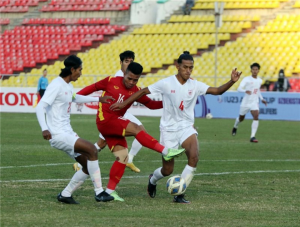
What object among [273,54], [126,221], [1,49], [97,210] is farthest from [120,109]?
[1,49]

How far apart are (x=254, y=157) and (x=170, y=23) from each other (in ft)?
92.8

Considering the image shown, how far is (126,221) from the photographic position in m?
7.48

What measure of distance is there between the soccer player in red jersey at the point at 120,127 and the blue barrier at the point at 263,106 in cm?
1989

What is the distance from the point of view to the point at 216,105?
3062 cm

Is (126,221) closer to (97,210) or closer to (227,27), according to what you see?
(97,210)

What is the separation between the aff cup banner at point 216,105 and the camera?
29.0m

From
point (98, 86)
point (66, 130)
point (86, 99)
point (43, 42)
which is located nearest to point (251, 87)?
point (98, 86)

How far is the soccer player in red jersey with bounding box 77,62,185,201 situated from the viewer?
29.6 ft

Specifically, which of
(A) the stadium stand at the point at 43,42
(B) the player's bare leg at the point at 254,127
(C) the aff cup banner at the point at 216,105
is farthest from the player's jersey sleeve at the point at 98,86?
(A) the stadium stand at the point at 43,42

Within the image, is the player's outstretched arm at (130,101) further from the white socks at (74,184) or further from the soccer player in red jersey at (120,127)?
the white socks at (74,184)

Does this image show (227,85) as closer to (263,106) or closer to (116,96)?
(116,96)

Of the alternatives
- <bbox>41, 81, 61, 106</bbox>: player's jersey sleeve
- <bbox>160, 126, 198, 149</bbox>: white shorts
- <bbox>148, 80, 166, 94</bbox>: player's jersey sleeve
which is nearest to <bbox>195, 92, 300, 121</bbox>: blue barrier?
<bbox>160, 126, 198, 149</bbox>: white shorts

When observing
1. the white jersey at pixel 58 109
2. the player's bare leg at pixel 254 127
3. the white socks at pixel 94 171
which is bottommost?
the player's bare leg at pixel 254 127

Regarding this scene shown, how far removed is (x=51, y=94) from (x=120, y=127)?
1.16 meters
